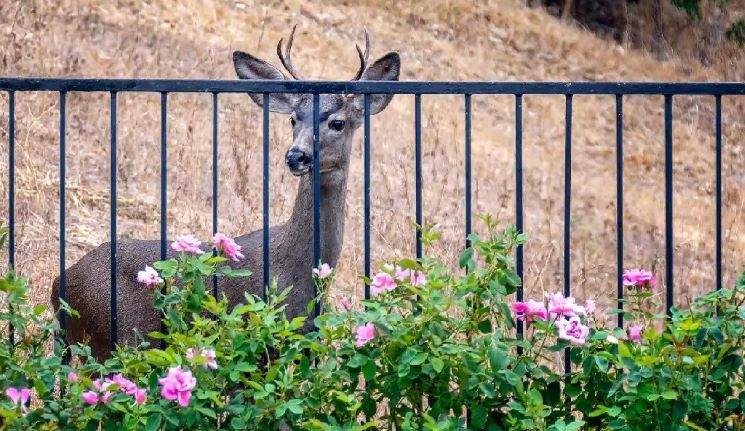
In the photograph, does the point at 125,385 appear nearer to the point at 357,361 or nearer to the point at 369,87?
the point at 357,361

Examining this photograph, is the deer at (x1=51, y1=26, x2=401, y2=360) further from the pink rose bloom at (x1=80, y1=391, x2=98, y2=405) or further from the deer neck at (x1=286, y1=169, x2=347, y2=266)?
the pink rose bloom at (x1=80, y1=391, x2=98, y2=405)

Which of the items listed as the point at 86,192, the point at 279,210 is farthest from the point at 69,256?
the point at 279,210

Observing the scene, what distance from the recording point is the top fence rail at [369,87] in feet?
14.9

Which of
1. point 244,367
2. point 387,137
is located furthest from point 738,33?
point 244,367

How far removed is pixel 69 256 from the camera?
31.4 ft

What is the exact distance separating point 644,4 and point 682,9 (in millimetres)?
992

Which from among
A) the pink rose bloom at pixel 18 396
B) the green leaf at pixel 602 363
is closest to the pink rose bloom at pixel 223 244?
the pink rose bloom at pixel 18 396

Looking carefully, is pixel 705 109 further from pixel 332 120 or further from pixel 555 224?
pixel 332 120

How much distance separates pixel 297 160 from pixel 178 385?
2243 millimetres

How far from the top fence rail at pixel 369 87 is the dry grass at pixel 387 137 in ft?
11.7

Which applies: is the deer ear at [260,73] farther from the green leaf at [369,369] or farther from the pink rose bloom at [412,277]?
the green leaf at [369,369]

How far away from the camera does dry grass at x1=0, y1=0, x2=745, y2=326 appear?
10648 millimetres

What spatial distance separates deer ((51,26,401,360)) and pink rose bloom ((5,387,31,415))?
205 cm

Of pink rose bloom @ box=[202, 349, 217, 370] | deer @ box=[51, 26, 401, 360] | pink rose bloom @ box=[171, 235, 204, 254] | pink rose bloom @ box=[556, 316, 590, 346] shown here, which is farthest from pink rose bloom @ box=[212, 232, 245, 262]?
deer @ box=[51, 26, 401, 360]
